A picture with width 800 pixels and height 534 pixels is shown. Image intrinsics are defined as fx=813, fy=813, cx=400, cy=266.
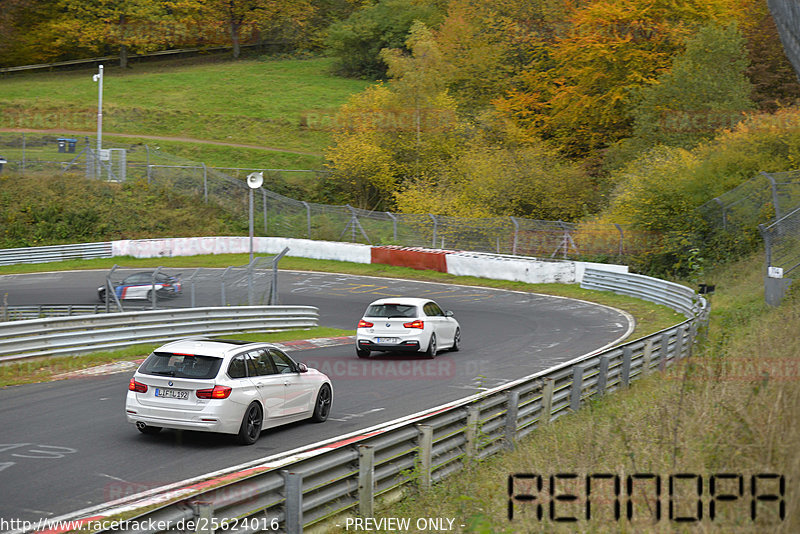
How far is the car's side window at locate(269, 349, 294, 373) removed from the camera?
1210 cm

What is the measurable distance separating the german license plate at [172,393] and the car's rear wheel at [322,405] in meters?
2.48

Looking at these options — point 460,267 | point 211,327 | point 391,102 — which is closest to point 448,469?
point 211,327

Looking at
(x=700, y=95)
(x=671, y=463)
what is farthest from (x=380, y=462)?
(x=700, y=95)

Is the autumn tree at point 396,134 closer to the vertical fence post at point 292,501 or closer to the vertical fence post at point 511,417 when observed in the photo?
the vertical fence post at point 511,417

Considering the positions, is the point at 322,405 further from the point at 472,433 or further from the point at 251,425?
the point at 472,433

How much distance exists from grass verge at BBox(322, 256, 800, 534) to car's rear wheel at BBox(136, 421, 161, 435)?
477cm

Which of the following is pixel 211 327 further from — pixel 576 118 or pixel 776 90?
pixel 776 90

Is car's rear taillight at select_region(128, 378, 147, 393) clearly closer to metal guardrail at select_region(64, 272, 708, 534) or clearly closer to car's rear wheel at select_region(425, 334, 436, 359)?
metal guardrail at select_region(64, 272, 708, 534)

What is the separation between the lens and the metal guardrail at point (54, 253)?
4192cm

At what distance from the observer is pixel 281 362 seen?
1223cm

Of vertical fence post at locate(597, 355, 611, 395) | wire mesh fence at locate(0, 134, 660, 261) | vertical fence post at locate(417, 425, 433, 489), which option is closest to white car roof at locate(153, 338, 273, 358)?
vertical fence post at locate(417, 425, 433, 489)

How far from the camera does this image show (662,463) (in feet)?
25.4

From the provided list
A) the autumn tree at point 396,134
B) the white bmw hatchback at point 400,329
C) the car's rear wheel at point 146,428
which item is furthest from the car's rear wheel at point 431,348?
the autumn tree at point 396,134

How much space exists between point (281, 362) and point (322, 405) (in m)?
1.16
